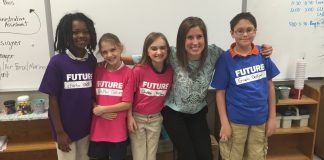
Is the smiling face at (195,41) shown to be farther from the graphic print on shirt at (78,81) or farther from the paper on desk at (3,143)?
the paper on desk at (3,143)

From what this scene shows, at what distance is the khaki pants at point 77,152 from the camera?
1619mm

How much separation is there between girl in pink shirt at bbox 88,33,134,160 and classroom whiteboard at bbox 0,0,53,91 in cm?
58

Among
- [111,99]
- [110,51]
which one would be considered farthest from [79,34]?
[111,99]

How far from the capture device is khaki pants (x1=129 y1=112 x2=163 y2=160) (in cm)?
168

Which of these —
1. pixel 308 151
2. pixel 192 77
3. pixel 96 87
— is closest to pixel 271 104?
pixel 192 77

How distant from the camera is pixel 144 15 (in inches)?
78.5

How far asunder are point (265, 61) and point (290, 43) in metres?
0.74

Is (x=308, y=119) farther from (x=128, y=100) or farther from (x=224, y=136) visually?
(x=128, y=100)

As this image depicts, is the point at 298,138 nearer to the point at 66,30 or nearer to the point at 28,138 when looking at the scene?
the point at 66,30

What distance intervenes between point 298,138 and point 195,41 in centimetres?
154

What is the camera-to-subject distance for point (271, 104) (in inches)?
67.2

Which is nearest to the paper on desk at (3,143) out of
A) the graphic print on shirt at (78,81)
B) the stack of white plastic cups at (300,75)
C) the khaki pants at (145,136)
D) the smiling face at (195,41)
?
the graphic print on shirt at (78,81)

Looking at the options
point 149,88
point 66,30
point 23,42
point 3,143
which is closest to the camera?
point 66,30

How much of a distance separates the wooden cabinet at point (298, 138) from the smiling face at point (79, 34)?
1.51m
